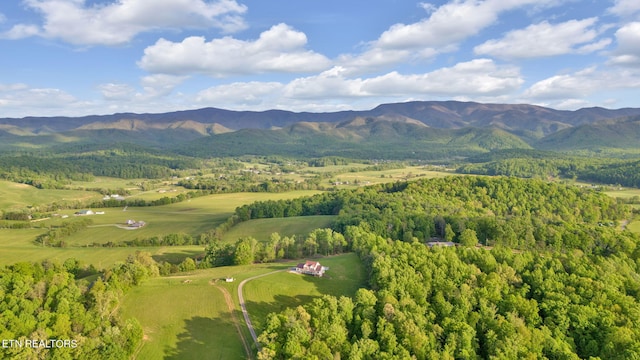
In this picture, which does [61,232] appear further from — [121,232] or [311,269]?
[311,269]

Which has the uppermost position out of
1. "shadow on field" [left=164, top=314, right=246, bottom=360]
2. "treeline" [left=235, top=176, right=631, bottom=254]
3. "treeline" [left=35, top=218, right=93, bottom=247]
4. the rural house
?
"treeline" [left=235, top=176, right=631, bottom=254]

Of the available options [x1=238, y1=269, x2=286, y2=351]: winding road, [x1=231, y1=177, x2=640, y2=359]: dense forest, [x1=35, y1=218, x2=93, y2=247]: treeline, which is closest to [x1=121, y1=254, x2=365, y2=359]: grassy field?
[x1=238, y1=269, x2=286, y2=351]: winding road

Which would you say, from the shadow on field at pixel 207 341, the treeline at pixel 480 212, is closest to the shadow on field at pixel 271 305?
the shadow on field at pixel 207 341

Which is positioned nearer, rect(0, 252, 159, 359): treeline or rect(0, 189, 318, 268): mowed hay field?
rect(0, 252, 159, 359): treeline

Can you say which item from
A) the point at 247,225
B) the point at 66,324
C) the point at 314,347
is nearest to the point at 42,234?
the point at 247,225

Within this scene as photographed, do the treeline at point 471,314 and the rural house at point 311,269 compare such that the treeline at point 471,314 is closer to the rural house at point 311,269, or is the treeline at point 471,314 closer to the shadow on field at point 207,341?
the shadow on field at point 207,341

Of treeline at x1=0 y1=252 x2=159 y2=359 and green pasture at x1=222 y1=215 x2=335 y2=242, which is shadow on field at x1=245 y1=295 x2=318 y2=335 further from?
green pasture at x1=222 y1=215 x2=335 y2=242

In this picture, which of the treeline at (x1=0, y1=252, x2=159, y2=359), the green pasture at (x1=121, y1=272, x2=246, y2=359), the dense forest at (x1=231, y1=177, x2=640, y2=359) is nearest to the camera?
the treeline at (x1=0, y1=252, x2=159, y2=359)
